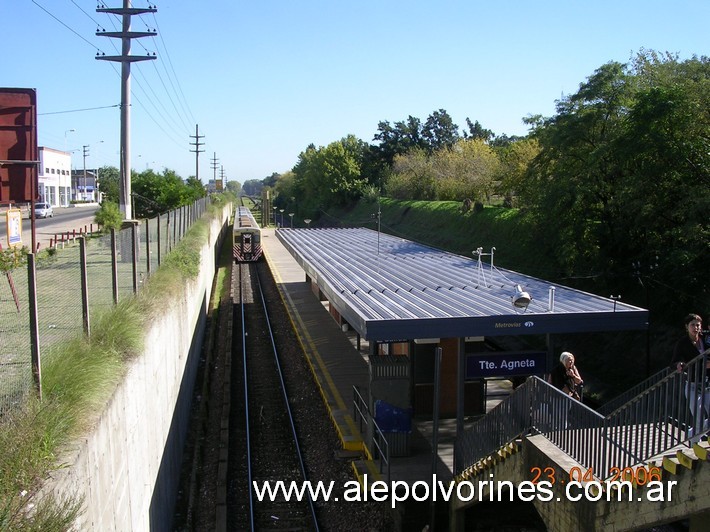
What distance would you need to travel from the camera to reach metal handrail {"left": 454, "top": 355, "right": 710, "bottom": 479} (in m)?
6.96

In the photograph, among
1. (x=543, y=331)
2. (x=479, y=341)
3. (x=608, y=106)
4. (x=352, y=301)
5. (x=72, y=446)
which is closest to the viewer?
(x=72, y=446)

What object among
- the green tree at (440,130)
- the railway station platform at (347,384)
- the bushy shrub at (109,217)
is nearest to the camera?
the railway station platform at (347,384)

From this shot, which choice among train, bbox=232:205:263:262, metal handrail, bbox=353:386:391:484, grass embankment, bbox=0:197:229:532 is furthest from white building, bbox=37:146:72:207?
grass embankment, bbox=0:197:229:532

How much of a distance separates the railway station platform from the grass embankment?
193 inches

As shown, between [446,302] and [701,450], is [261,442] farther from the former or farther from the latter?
[701,450]

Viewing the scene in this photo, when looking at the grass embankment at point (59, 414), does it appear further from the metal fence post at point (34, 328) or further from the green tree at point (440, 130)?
the green tree at point (440, 130)

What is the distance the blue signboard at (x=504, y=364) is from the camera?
37.0ft

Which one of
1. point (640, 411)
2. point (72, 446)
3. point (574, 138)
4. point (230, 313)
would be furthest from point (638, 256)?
point (72, 446)

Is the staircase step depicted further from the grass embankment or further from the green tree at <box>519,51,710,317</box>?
the green tree at <box>519,51,710,317</box>

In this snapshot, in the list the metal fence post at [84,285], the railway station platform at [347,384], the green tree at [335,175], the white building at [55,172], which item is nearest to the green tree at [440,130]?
the green tree at [335,175]

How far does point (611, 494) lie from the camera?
7.34 metres

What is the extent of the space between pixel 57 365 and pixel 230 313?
21.8 meters

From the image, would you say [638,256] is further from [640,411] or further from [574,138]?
[640,411]

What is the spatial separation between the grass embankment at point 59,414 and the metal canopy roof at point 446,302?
3753 mm
